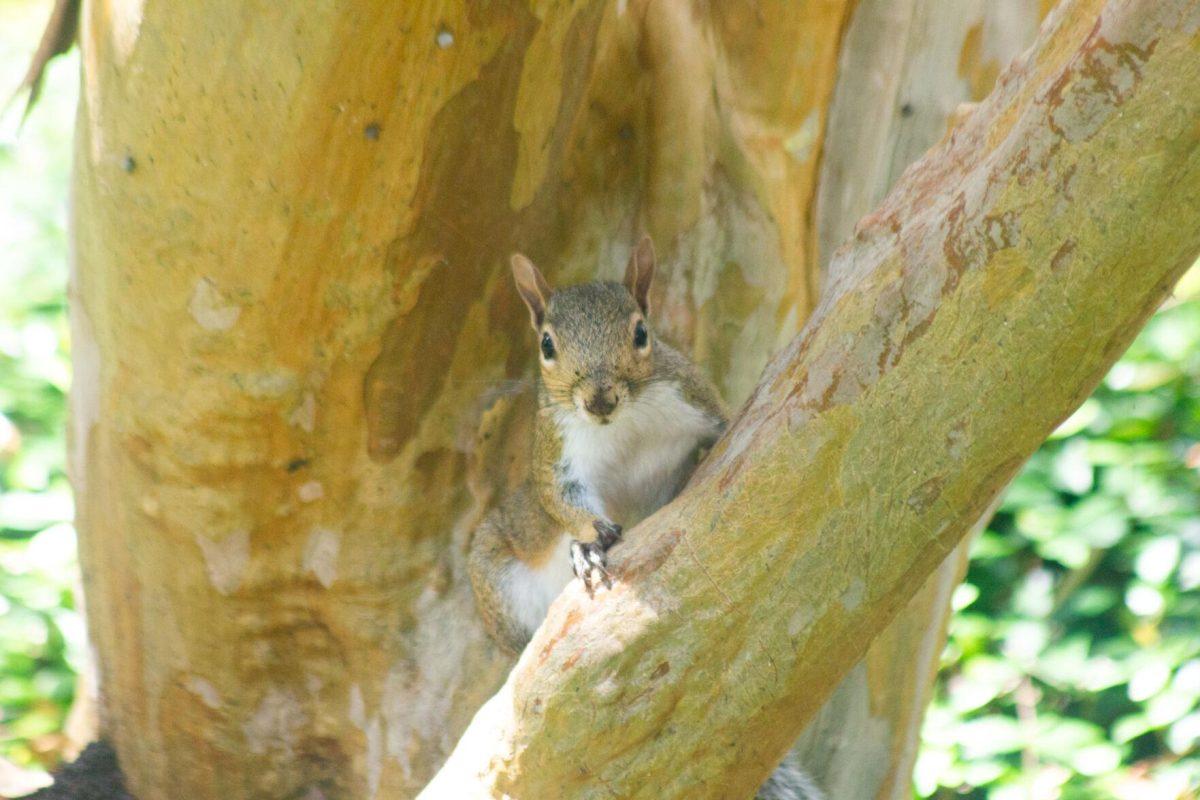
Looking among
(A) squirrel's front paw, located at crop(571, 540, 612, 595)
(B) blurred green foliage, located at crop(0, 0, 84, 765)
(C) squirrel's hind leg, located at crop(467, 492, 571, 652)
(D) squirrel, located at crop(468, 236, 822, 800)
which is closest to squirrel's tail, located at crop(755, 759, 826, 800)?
(D) squirrel, located at crop(468, 236, 822, 800)

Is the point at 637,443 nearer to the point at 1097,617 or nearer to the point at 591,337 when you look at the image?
the point at 591,337

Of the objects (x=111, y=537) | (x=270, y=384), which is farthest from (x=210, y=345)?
(x=111, y=537)

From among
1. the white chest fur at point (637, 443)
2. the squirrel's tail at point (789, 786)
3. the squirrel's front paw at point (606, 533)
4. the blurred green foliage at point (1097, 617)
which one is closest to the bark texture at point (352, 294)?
the white chest fur at point (637, 443)

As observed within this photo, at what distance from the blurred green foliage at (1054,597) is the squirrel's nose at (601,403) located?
4.22 feet

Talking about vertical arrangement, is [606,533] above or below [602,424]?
below

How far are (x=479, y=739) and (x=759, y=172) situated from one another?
0.87 metres

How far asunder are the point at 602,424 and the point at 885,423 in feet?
1.64

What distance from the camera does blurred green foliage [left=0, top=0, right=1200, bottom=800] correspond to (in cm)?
242

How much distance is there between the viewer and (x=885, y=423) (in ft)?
3.89

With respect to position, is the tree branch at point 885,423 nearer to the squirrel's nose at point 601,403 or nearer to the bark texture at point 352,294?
the squirrel's nose at point 601,403

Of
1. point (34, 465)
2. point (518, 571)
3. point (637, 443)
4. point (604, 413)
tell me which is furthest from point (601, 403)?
point (34, 465)

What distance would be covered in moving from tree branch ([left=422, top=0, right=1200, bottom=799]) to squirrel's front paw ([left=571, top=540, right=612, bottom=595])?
0.02 metres

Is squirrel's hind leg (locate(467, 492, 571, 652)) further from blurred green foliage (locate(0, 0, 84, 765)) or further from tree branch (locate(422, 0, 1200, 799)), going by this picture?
blurred green foliage (locate(0, 0, 84, 765))

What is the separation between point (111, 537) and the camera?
1789 millimetres
